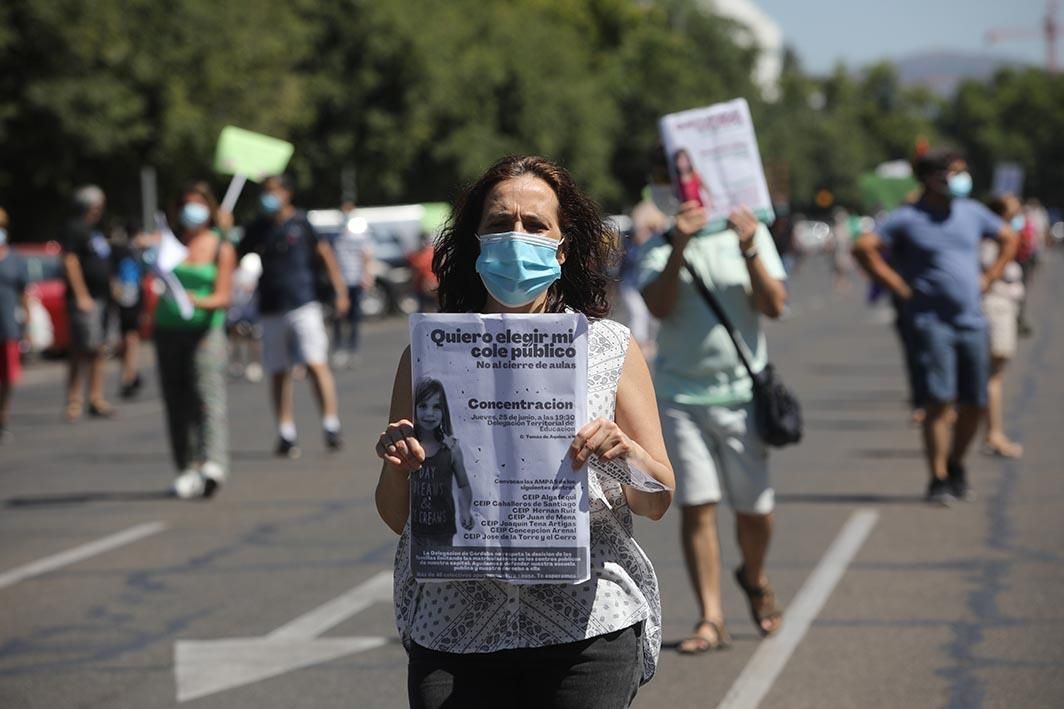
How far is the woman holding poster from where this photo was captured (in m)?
3.47

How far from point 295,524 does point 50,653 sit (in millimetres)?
3012

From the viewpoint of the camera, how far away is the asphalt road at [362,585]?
6379 millimetres

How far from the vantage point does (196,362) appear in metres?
10.8

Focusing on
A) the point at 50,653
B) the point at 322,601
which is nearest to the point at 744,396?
the point at 322,601

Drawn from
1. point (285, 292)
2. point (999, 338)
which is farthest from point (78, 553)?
point (999, 338)

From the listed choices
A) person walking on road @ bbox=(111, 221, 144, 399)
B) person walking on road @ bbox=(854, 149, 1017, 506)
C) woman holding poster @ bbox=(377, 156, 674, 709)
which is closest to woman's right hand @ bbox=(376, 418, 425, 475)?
woman holding poster @ bbox=(377, 156, 674, 709)

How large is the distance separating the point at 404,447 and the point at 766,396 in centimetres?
356

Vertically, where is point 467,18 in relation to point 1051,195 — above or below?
above

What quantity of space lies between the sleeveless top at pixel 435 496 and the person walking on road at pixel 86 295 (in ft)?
44.3

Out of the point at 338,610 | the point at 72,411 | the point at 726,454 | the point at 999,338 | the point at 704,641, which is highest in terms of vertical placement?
the point at 726,454

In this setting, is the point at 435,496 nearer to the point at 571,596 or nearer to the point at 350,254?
the point at 571,596

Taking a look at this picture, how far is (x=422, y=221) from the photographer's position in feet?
124

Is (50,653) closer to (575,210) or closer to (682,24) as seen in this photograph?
(575,210)

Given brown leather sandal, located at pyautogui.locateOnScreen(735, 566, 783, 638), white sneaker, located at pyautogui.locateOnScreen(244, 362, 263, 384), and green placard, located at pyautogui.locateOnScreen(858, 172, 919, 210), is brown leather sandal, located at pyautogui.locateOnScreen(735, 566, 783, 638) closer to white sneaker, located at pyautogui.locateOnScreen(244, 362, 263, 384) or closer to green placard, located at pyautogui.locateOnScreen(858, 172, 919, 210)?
green placard, located at pyautogui.locateOnScreen(858, 172, 919, 210)
